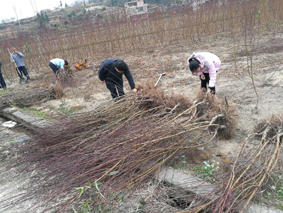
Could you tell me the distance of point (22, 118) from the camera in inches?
161

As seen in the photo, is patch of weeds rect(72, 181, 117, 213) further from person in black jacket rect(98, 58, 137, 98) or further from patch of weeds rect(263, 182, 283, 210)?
person in black jacket rect(98, 58, 137, 98)

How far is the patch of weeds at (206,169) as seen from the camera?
207 centimetres

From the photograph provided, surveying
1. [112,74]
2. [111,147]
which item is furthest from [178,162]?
[112,74]

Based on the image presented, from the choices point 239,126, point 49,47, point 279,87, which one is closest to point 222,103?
point 239,126

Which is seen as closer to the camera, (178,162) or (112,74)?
(178,162)

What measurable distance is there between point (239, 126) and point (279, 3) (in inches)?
310

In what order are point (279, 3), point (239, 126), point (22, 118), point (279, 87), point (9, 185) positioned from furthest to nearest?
1. point (279, 3)
2. point (22, 118)
3. point (279, 87)
4. point (239, 126)
5. point (9, 185)

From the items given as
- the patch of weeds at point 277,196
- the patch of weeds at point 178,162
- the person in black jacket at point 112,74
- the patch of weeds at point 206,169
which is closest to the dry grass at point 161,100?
the person in black jacket at point 112,74

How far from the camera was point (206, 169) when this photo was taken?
2154 mm

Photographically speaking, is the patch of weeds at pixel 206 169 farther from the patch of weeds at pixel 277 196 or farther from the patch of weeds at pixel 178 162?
the patch of weeds at pixel 277 196

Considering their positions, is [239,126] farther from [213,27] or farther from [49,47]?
[49,47]

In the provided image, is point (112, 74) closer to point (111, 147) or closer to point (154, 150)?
point (111, 147)

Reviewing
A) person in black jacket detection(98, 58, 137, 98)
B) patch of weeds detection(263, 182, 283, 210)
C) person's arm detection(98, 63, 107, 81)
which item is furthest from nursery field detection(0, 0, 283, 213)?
person's arm detection(98, 63, 107, 81)

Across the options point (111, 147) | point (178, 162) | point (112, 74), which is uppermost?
point (112, 74)
